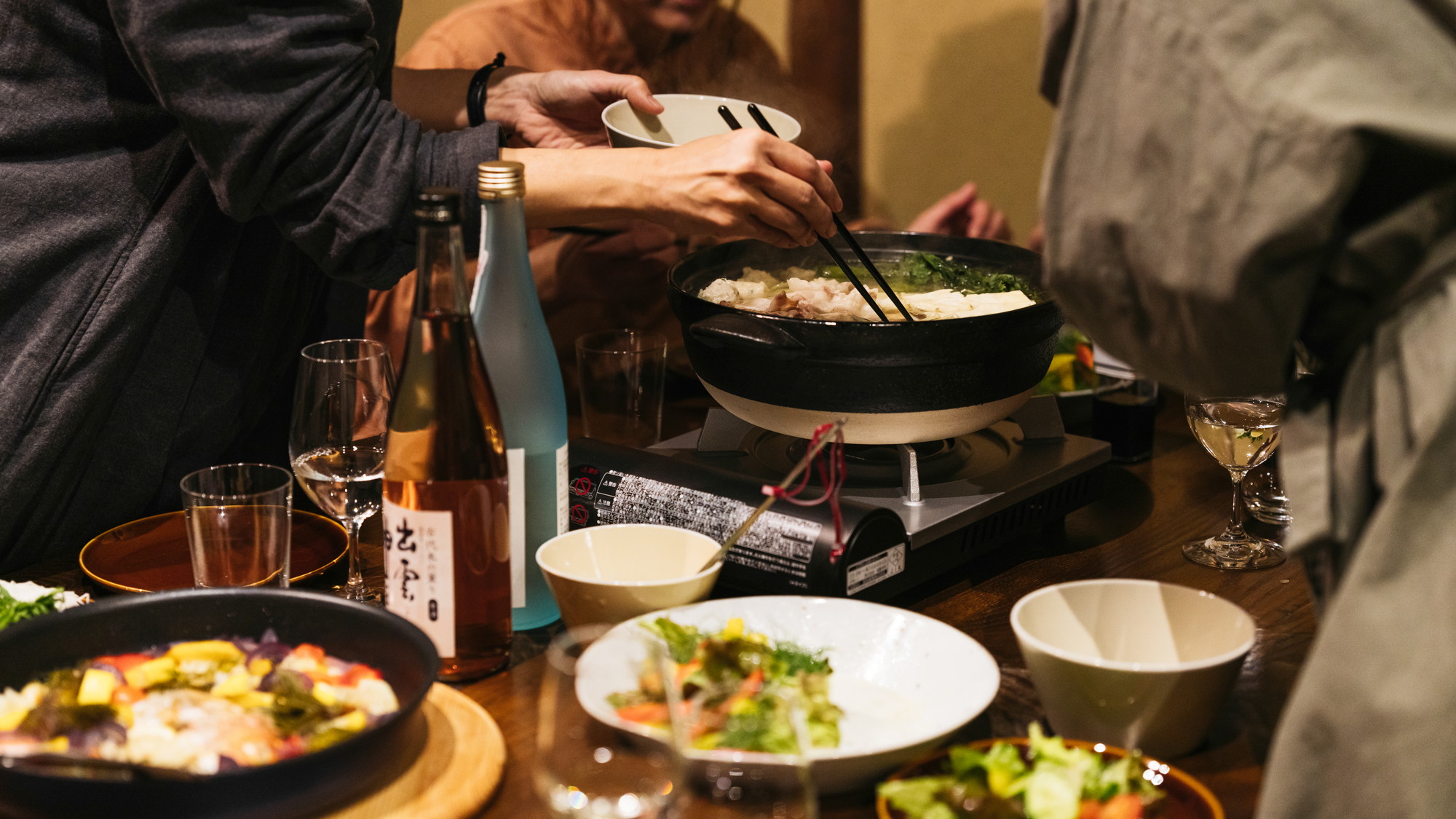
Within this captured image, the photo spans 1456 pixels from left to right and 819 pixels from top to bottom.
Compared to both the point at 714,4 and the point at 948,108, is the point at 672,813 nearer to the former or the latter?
the point at 714,4

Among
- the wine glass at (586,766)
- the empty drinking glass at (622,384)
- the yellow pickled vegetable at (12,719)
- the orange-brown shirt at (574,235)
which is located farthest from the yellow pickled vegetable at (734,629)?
the orange-brown shirt at (574,235)

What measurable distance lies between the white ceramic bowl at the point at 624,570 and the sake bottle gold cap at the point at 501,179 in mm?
311

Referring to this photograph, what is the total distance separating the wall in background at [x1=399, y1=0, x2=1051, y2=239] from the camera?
12.7 ft

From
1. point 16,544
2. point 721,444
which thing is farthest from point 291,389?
point 721,444

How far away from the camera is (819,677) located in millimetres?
918

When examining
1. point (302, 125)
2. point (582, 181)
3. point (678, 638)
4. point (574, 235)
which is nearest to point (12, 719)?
point (678, 638)

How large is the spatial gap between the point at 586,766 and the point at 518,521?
453mm

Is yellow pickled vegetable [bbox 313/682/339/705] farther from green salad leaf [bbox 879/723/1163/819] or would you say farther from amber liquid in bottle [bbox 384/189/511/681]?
green salad leaf [bbox 879/723/1163/819]

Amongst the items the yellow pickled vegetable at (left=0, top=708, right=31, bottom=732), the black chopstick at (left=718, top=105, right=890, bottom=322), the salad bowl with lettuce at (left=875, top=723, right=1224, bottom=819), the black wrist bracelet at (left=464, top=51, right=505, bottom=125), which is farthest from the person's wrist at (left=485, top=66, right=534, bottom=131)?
the salad bowl with lettuce at (left=875, top=723, right=1224, bottom=819)

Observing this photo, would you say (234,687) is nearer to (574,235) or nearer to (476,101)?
(476,101)

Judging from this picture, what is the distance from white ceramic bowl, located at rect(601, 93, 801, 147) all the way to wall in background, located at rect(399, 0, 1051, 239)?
2395 mm

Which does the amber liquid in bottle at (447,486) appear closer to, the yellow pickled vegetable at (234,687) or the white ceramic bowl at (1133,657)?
the yellow pickled vegetable at (234,687)

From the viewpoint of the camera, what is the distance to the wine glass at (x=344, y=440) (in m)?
1.17

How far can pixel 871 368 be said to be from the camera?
1.21 meters
